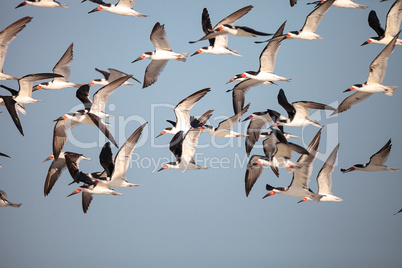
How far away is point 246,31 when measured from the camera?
18.4m

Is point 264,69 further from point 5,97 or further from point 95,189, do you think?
point 5,97

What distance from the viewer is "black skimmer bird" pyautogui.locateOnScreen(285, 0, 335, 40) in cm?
1858

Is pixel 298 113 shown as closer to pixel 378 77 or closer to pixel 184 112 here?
pixel 378 77

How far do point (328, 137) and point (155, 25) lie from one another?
6856 millimetres

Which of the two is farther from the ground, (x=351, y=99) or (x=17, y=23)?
(x=17, y=23)

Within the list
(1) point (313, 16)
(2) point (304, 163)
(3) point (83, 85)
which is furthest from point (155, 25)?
(2) point (304, 163)

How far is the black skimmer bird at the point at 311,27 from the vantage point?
18.6 m

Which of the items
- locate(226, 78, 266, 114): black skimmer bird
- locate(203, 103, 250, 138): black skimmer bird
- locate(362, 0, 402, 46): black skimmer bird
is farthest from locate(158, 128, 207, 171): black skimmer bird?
locate(362, 0, 402, 46): black skimmer bird

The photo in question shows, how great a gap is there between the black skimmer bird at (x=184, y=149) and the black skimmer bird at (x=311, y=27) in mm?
3866

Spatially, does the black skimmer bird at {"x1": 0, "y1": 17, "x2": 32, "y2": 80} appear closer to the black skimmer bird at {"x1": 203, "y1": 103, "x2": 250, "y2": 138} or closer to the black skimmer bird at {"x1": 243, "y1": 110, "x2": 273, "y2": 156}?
the black skimmer bird at {"x1": 203, "y1": 103, "x2": 250, "y2": 138}

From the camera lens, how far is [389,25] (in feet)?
63.6

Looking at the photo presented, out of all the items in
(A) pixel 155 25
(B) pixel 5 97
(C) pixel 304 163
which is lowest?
(C) pixel 304 163

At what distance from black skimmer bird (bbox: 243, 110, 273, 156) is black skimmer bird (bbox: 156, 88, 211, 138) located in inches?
70.2

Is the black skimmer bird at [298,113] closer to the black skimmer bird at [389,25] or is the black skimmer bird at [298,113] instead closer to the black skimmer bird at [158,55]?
the black skimmer bird at [389,25]
